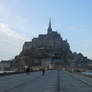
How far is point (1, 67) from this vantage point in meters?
144

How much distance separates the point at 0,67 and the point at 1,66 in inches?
62.6

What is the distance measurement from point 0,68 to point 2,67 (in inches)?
48.5

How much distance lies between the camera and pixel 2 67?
143625 mm

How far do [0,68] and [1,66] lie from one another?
79.3 inches

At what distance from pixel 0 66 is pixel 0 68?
1442 millimetres

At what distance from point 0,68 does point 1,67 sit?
2.55 feet

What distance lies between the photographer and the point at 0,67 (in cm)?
14388

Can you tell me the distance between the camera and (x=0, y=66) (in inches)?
5694

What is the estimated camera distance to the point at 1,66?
14538cm

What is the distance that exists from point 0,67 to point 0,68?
1.93 ft

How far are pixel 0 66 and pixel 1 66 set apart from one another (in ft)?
2.84

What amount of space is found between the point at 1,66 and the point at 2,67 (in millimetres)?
1989
